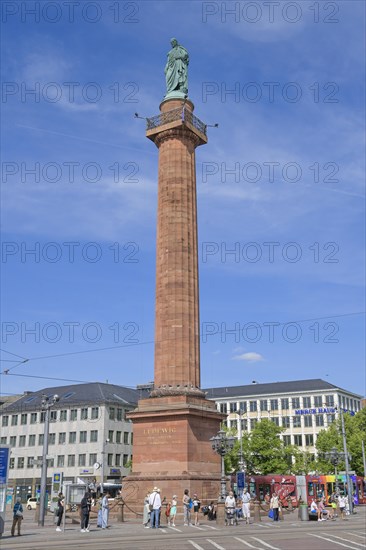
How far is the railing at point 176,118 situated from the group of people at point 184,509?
24944mm

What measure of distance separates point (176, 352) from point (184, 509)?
985cm

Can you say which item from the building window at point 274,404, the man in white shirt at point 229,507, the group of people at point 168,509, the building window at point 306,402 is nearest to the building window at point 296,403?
the building window at point 306,402

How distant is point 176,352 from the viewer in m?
38.2

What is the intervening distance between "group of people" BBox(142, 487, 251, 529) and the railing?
24944 millimetres

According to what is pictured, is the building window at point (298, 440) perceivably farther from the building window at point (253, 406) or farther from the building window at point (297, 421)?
the building window at point (253, 406)

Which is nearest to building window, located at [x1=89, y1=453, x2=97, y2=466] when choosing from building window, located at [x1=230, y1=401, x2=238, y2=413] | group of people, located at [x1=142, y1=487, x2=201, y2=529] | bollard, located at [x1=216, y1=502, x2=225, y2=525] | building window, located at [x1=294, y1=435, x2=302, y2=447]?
building window, located at [x1=230, y1=401, x2=238, y2=413]

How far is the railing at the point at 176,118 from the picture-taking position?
42.4 meters

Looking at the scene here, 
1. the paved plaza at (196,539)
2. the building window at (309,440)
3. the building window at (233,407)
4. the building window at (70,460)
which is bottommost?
the paved plaza at (196,539)

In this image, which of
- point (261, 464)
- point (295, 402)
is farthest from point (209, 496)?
point (295, 402)

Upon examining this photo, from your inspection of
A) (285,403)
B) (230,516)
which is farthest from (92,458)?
(230,516)

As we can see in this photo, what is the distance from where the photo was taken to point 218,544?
21188 mm

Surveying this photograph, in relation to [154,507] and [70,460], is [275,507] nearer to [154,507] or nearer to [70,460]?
[154,507]

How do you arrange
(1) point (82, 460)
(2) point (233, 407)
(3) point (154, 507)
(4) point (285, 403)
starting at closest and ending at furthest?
(3) point (154, 507), (1) point (82, 460), (4) point (285, 403), (2) point (233, 407)

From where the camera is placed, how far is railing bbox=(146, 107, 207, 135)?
139ft
